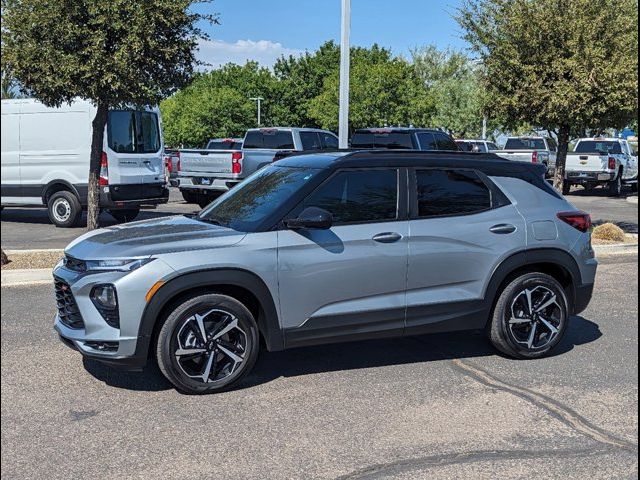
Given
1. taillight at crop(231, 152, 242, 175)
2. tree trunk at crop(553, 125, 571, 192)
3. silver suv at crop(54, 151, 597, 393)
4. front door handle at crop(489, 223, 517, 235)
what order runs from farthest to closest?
taillight at crop(231, 152, 242, 175) → tree trunk at crop(553, 125, 571, 192) → front door handle at crop(489, 223, 517, 235) → silver suv at crop(54, 151, 597, 393)

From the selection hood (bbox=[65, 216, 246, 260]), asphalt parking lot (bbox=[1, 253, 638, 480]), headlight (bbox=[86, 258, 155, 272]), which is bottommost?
asphalt parking lot (bbox=[1, 253, 638, 480])

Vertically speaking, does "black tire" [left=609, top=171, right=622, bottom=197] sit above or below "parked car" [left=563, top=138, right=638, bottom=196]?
below

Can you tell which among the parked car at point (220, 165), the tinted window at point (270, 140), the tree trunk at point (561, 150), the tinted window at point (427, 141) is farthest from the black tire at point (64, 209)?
the tree trunk at point (561, 150)

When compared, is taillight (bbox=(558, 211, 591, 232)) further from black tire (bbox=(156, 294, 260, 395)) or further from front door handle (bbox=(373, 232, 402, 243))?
black tire (bbox=(156, 294, 260, 395))

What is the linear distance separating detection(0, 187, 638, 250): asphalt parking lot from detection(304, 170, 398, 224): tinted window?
7.79m

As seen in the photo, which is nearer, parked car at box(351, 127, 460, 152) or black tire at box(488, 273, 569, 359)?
black tire at box(488, 273, 569, 359)

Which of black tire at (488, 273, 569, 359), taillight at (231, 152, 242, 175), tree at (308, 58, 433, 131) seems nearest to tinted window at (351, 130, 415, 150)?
taillight at (231, 152, 242, 175)

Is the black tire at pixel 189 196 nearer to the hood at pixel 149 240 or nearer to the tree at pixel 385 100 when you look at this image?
the hood at pixel 149 240

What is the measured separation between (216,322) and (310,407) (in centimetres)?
86

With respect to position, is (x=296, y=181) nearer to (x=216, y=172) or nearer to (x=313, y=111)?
(x=216, y=172)

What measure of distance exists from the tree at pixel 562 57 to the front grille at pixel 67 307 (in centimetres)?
986

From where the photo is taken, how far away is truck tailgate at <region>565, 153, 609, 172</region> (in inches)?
963

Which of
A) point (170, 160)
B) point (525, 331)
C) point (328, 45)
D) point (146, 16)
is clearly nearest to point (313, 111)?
point (328, 45)

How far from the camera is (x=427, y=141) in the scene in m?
16.5
